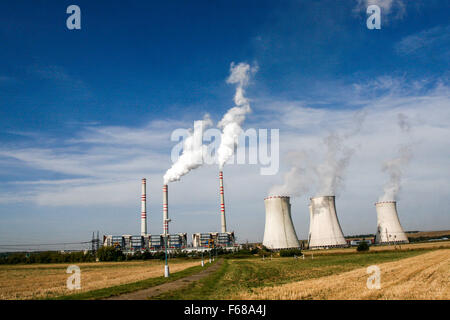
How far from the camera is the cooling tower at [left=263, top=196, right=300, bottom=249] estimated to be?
5914cm

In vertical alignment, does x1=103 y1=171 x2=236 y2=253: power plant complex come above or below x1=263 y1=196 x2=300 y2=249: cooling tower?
below

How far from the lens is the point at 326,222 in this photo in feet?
211

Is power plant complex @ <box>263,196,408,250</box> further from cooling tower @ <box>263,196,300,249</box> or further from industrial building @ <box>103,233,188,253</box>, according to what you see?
industrial building @ <box>103,233,188,253</box>

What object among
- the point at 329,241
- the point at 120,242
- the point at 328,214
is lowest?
the point at 120,242

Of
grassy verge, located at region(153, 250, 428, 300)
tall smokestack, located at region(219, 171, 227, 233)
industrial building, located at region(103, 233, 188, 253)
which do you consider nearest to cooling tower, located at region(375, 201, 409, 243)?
grassy verge, located at region(153, 250, 428, 300)

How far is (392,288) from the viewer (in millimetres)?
13367

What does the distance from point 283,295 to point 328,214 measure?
53.6 m

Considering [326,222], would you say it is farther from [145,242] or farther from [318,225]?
[145,242]

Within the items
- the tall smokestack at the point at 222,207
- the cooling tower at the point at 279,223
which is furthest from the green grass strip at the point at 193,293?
the tall smokestack at the point at 222,207

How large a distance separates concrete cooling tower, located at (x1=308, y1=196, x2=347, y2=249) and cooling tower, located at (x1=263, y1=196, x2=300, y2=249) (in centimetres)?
664

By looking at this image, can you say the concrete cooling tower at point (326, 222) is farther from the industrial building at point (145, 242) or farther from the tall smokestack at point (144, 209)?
the industrial building at point (145, 242)

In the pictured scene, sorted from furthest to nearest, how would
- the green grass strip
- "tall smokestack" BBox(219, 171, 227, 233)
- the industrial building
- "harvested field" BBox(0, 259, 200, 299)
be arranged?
the industrial building, "tall smokestack" BBox(219, 171, 227, 233), "harvested field" BBox(0, 259, 200, 299), the green grass strip
